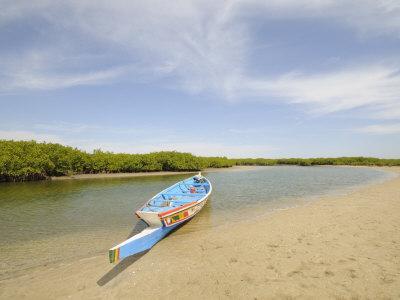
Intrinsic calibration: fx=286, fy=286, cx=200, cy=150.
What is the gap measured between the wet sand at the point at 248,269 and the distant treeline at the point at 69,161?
3303 centimetres

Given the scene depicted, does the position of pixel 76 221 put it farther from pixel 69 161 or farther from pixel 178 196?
pixel 69 161

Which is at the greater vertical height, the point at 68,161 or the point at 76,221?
the point at 68,161

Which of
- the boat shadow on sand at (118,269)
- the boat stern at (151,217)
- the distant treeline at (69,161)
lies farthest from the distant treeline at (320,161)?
the boat shadow on sand at (118,269)

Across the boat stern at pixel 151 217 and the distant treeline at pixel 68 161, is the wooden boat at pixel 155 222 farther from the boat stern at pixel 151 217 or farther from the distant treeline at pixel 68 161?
the distant treeline at pixel 68 161

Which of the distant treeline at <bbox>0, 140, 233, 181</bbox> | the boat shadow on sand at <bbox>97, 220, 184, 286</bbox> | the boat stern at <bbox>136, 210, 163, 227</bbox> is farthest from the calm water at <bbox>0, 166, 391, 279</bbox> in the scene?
the distant treeline at <bbox>0, 140, 233, 181</bbox>

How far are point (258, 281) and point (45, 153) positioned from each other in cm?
4097

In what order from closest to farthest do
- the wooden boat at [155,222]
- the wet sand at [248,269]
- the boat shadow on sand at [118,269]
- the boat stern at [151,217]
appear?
the wet sand at [248,269] → the boat shadow on sand at [118,269] → the wooden boat at [155,222] → the boat stern at [151,217]

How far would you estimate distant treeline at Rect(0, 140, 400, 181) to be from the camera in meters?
36.8

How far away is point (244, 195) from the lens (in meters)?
22.4

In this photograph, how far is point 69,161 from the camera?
138 feet

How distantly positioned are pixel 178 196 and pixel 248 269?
31.8ft

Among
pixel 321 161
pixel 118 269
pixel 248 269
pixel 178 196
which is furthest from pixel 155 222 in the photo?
pixel 321 161

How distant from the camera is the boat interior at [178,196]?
44.1ft

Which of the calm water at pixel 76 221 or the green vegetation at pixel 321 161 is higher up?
the green vegetation at pixel 321 161
